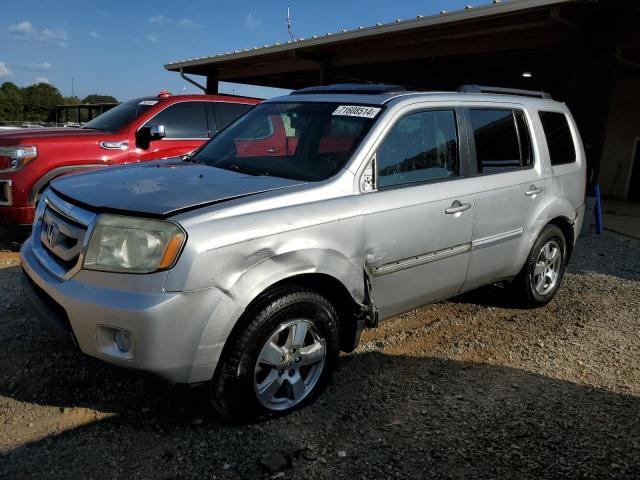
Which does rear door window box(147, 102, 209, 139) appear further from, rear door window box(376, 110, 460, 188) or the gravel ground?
rear door window box(376, 110, 460, 188)

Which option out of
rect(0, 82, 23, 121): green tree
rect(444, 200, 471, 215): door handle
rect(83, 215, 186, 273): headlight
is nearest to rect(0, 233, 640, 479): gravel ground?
rect(83, 215, 186, 273): headlight

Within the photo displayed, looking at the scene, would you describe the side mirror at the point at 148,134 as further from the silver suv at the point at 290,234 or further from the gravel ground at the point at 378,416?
the gravel ground at the point at 378,416

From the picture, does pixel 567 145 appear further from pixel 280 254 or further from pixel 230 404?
→ pixel 230 404

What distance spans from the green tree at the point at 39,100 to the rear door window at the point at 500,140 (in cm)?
5019

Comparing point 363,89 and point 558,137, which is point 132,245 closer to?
point 363,89

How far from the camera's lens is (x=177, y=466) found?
2.46 metres

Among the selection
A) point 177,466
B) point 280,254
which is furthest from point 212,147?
point 177,466

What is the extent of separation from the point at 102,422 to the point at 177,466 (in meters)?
0.58

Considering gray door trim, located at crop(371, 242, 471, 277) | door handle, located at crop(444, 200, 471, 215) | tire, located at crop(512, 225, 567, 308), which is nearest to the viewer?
gray door trim, located at crop(371, 242, 471, 277)

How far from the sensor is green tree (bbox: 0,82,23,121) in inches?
1836

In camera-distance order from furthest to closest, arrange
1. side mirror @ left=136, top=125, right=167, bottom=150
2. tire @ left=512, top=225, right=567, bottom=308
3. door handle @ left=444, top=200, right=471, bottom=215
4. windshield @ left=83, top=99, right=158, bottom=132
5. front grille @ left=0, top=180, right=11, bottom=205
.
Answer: windshield @ left=83, top=99, right=158, bottom=132 < front grille @ left=0, top=180, right=11, bottom=205 < side mirror @ left=136, top=125, right=167, bottom=150 < tire @ left=512, top=225, right=567, bottom=308 < door handle @ left=444, top=200, right=471, bottom=215

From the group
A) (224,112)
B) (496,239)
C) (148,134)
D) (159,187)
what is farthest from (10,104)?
(496,239)

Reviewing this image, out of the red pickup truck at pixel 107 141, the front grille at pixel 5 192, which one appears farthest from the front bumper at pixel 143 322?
the front grille at pixel 5 192

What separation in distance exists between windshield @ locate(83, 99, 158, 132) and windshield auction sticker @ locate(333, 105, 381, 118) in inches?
157
